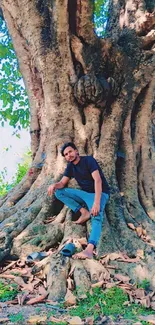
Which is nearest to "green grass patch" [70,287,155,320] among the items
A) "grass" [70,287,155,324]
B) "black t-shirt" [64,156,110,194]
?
"grass" [70,287,155,324]

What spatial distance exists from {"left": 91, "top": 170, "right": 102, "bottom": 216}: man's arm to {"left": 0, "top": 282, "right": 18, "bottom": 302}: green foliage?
106 cm

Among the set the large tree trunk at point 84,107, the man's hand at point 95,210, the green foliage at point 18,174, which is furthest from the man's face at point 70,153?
the green foliage at point 18,174

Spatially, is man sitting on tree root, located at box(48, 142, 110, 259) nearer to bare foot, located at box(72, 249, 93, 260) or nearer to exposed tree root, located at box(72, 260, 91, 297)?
bare foot, located at box(72, 249, 93, 260)

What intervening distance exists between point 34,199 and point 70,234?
936 mm

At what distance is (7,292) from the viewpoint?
304 centimetres

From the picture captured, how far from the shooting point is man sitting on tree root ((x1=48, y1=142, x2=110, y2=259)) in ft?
11.8

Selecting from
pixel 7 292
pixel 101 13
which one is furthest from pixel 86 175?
pixel 101 13

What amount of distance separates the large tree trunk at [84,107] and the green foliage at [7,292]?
91cm

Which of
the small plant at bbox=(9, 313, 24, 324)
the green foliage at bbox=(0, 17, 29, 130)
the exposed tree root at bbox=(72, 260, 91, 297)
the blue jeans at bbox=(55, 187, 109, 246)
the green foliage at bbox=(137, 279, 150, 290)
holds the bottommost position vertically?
the small plant at bbox=(9, 313, 24, 324)

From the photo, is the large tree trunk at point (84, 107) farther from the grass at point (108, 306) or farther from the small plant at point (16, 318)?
the small plant at point (16, 318)

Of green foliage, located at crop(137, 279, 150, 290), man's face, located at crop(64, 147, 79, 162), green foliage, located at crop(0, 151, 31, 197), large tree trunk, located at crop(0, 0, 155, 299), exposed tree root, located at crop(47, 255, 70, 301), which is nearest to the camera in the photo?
exposed tree root, located at crop(47, 255, 70, 301)

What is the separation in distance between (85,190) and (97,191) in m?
0.34

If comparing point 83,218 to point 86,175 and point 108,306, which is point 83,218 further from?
point 108,306

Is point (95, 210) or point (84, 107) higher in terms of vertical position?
point (84, 107)
